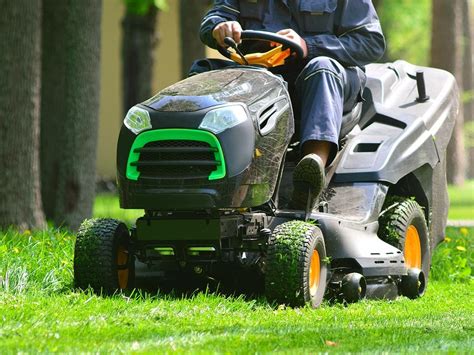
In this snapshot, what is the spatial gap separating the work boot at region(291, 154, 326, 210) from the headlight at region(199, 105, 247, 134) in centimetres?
44

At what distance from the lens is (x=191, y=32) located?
16.7 meters

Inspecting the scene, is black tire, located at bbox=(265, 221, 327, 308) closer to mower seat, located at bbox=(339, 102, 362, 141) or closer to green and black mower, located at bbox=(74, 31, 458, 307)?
green and black mower, located at bbox=(74, 31, 458, 307)

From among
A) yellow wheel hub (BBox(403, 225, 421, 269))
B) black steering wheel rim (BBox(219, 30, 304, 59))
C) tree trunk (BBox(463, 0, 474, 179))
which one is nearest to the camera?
black steering wheel rim (BBox(219, 30, 304, 59))

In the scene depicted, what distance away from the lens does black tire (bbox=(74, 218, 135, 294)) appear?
20.4ft

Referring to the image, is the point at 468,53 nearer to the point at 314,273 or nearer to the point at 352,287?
the point at 352,287

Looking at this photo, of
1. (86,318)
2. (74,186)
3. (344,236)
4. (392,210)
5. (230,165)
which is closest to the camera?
(86,318)

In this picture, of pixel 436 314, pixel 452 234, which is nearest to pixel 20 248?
pixel 436 314

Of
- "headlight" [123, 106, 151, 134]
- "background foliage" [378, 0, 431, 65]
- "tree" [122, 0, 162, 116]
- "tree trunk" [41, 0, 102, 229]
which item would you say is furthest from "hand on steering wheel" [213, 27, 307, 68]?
"background foliage" [378, 0, 431, 65]

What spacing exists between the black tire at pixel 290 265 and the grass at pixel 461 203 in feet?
29.2

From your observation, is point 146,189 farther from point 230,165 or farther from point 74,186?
point 74,186

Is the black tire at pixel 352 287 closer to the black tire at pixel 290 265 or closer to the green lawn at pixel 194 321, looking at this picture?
the green lawn at pixel 194 321

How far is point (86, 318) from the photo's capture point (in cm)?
528

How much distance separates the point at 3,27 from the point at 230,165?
4520 mm

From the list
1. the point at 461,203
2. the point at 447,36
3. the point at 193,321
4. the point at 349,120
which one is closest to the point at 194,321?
the point at 193,321
